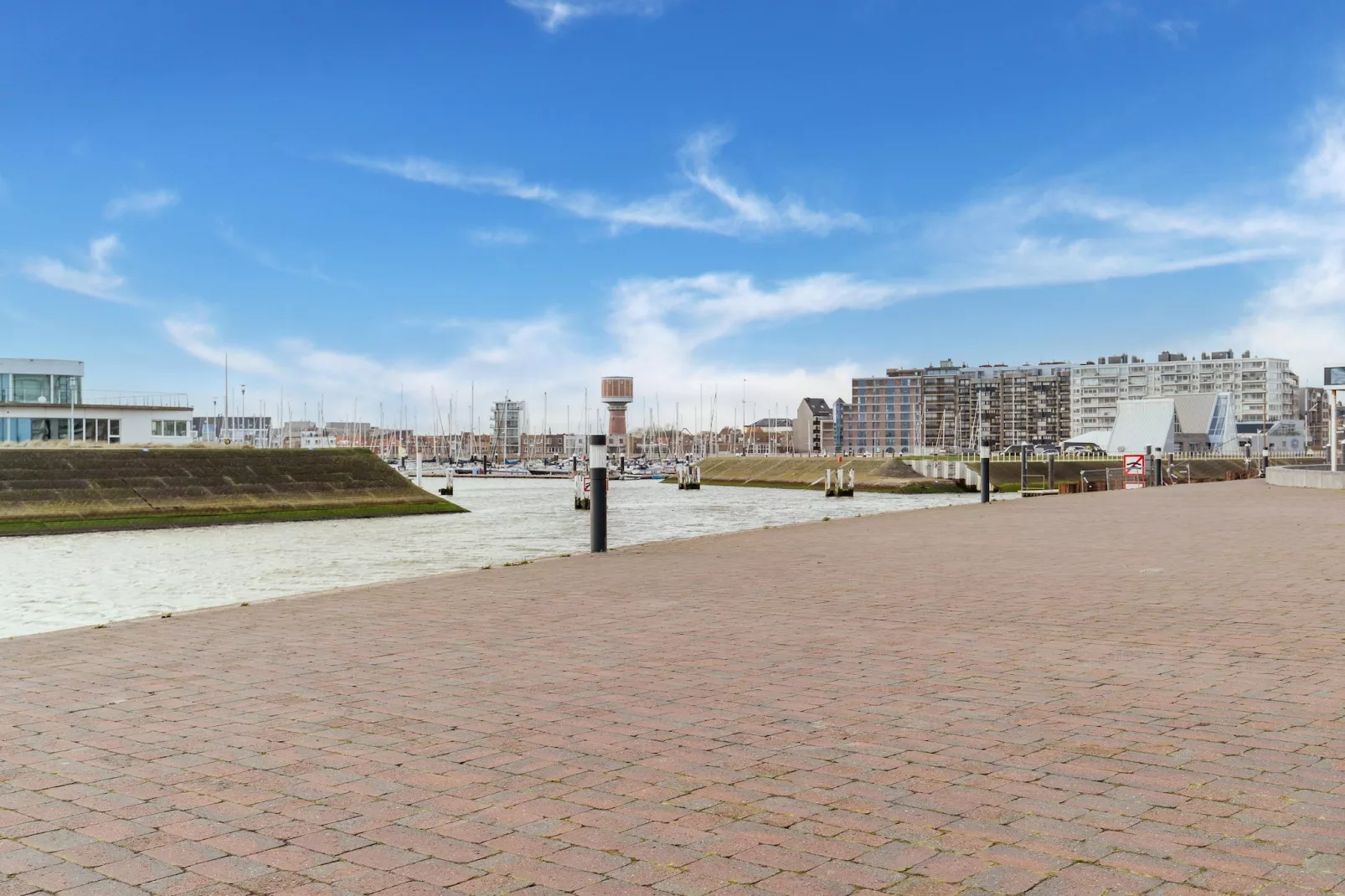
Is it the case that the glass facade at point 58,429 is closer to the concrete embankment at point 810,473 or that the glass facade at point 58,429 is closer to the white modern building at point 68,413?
the white modern building at point 68,413

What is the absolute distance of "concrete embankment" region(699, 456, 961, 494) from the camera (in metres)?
79.0

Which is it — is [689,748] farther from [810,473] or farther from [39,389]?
[810,473]

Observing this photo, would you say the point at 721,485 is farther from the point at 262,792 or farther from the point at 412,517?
the point at 262,792

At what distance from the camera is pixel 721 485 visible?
95.8 meters

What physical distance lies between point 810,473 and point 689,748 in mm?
87787

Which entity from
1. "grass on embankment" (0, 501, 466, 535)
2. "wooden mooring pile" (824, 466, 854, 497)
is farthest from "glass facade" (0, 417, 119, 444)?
"wooden mooring pile" (824, 466, 854, 497)

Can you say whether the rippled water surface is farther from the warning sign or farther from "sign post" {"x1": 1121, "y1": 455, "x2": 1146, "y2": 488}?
the warning sign

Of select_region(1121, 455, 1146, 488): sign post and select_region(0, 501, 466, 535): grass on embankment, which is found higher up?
select_region(1121, 455, 1146, 488): sign post

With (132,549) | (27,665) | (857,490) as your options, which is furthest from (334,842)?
(857,490)

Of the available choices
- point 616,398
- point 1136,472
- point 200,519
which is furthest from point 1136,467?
point 616,398

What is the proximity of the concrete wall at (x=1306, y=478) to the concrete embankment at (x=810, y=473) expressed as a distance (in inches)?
1338

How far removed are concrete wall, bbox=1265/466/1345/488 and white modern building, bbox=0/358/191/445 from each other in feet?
174

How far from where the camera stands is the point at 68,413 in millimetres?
61969

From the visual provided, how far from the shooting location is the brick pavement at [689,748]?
4.04 metres
